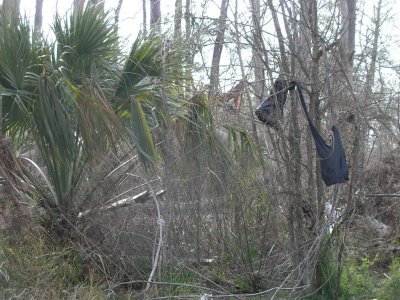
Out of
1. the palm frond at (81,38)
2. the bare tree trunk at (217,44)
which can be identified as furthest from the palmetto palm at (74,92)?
the bare tree trunk at (217,44)

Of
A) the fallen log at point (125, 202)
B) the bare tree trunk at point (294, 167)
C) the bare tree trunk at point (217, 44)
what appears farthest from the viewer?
the fallen log at point (125, 202)

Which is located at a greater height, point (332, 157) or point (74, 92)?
point (74, 92)

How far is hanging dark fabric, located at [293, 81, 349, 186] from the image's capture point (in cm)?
776

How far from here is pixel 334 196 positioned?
26.8ft

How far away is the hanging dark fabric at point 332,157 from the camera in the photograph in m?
7.76

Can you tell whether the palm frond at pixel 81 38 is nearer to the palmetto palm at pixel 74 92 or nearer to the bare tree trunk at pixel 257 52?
the palmetto palm at pixel 74 92

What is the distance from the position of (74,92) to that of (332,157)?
10.6 feet

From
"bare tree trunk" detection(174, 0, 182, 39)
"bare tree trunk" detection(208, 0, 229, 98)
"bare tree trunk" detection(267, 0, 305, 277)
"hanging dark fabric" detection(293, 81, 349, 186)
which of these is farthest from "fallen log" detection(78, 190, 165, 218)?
"hanging dark fabric" detection(293, 81, 349, 186)

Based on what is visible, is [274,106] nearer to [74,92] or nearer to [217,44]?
[217,44]

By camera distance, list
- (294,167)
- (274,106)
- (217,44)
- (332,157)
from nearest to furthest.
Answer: (332,157) → (274,106) → (294,167) → (217,44)

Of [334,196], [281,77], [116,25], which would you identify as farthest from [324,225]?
[116,25]

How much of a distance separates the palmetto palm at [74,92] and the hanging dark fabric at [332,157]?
6.55 feet

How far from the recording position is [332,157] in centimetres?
780

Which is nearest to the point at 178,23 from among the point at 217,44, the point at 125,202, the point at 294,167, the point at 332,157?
the point at 217,44
